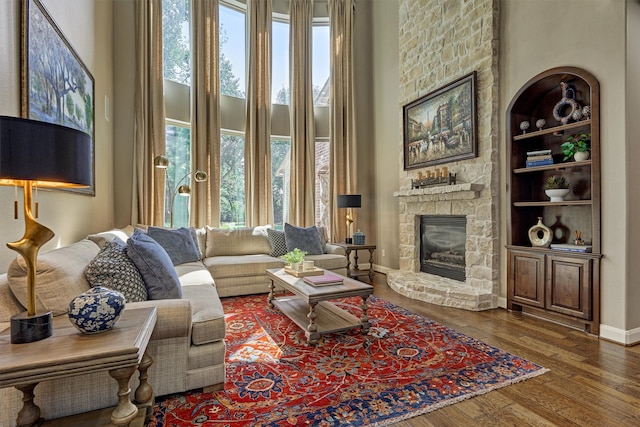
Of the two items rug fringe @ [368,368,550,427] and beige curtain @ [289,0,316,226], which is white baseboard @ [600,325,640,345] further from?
beige curtain @ [289,0,316,226]

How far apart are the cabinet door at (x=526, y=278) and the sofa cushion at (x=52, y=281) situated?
Result: 377 centimetres

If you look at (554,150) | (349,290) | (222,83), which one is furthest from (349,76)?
(349,290)

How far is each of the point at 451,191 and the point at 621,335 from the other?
211 centimetres

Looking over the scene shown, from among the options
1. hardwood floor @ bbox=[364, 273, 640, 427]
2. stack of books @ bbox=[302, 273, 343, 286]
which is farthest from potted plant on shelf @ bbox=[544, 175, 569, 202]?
stack of books @ bbox=[302, 273, 343, 286]

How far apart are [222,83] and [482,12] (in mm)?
4003

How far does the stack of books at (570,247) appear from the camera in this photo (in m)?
2.93

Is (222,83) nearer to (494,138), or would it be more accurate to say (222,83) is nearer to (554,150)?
(494,138)

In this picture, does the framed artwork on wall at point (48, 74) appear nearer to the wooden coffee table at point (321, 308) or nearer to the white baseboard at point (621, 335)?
the wooden coffee table at point (321, 308)

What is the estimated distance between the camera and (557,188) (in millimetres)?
3248

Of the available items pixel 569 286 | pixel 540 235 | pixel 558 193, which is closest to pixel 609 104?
pixel 558 193

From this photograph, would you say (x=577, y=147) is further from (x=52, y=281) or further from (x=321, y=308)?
(x=52, y=281)

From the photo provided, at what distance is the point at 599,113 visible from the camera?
9.26 feet

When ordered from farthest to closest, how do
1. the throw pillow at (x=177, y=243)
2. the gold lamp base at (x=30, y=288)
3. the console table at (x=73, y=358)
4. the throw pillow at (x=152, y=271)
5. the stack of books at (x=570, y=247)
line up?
the throw pillow at (x=177, y=243) → the stack of books at (x=570, y=247) → the throw pillow at (x=152, y=271) → the gold lamp base at (x=30, y=288) → the console table at (x=73, y=358)

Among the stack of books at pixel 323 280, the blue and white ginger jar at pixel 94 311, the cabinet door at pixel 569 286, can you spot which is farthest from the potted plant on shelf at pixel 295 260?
the cabinet door at pixel 569 286
